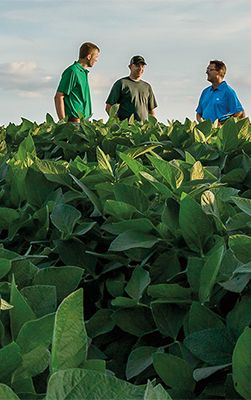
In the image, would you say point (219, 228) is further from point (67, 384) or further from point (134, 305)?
point (67, 384)

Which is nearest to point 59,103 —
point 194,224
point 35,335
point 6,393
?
point 194,224

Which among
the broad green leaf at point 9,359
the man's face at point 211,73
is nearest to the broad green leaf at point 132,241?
the broad green leaf at point 9,359

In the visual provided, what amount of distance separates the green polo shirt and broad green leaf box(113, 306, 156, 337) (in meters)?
7.73

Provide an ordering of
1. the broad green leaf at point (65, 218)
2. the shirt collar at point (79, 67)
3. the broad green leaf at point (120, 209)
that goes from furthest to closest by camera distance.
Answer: the shirt collar at point (79, 67) → the broad green leaf at point (65, 218) → the broad green leaf at point (120, 209)

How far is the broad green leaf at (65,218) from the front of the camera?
2.38m

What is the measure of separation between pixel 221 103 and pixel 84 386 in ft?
31.9

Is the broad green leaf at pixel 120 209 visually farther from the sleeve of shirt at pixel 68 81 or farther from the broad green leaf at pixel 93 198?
Answer: the sleeve of shirt at pixel 68 81

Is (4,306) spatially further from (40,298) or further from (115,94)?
(115,94)

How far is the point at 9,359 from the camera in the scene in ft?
4.09

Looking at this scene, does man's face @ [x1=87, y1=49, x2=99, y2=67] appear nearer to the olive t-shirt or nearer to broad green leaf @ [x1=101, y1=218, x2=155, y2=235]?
the olive t-shirt

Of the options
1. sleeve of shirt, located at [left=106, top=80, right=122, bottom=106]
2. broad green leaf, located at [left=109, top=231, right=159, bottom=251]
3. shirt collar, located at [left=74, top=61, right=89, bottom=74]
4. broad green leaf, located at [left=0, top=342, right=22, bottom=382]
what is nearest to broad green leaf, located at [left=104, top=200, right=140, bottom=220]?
broad green leaf, located at [left=109, top=231, right=159, bottom=251]

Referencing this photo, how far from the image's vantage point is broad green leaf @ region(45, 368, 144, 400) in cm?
100

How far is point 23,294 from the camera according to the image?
160 cm

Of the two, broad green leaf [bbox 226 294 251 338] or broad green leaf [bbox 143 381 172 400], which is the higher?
broad green leaf [bbox 143 381 172 400]
